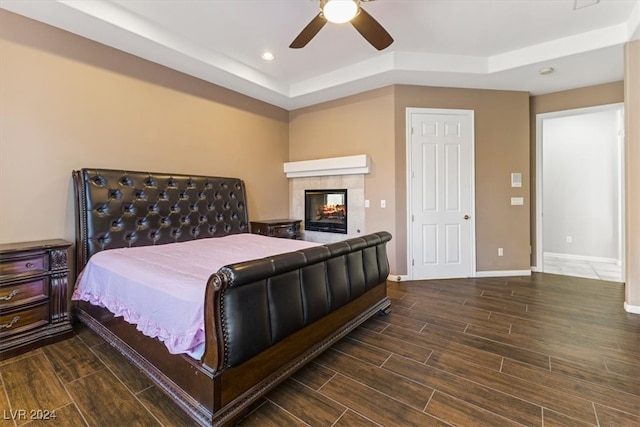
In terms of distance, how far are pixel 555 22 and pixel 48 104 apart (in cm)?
521

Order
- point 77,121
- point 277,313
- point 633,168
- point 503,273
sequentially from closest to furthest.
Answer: point 277,313 < point 77,121 < point 633,168 < point 503,273

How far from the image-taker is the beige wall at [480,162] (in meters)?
4.31

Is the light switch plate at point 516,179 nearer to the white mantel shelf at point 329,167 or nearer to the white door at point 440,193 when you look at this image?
the white door at point 440,193

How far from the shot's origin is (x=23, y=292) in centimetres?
233

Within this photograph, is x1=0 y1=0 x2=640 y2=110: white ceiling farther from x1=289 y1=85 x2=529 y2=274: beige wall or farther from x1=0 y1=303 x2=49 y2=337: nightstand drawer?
x1=0 y1=303 x2=49 y2=337: nightstand drawer

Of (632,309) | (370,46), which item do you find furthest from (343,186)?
(632,309)

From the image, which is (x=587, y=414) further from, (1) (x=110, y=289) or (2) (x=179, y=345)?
(1) (x=110, y=289)

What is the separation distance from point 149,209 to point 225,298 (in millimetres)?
2374

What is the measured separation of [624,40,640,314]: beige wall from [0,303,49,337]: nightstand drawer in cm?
560

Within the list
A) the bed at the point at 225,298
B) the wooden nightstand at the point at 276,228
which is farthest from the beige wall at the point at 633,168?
the wooden nightstand at the point at 276,228

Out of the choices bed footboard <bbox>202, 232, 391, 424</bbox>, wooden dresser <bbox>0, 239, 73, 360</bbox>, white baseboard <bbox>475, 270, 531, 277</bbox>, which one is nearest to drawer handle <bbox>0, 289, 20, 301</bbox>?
wooden dresser <bbox>0, 239, 73, 360</bbox>

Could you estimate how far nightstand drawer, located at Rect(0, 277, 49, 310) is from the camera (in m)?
2.23

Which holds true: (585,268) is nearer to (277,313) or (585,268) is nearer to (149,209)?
(277,313)

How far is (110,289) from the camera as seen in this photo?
226cm
